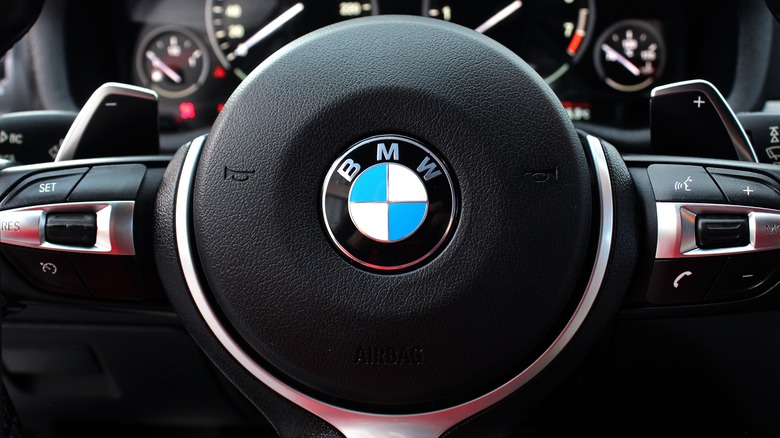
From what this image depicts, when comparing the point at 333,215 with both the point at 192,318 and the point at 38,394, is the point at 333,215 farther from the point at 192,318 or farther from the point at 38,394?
the point at 38,394

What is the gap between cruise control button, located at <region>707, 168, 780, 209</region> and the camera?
35.1 inches

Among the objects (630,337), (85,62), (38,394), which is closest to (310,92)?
(630,337)

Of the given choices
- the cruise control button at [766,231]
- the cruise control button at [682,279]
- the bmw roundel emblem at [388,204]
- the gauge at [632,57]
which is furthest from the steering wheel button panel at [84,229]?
the gauge at [632,57]

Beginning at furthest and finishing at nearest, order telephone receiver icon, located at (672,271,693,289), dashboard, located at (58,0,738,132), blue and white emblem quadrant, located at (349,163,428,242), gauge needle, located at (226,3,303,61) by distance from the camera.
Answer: gauge needle, located at (226,3,303,61) < dashboard, located at (58,0,738,132) < telephone receiver icon, located at (672,271,693,289) < blue and white emblem quadrant, located at (349,163,428,242)

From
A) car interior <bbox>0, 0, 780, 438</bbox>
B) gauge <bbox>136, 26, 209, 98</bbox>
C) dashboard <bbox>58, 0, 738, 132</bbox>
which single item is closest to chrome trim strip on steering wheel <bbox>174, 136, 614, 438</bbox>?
car interior <bbox>0, 0, 780, 438</bbox>

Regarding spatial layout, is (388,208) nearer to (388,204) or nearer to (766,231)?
(388,204)

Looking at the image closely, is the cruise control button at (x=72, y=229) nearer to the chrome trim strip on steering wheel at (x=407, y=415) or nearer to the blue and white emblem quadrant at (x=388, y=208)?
the chrome trim strip on steering wheel at (x=407, y=415)

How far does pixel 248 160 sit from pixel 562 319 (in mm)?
356

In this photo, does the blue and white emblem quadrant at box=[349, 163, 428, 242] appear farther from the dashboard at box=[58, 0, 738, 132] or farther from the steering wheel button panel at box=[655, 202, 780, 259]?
the dashboard at box=[58, 0, 738, 132]

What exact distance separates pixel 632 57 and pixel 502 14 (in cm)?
51

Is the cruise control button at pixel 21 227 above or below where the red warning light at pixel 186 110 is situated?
above

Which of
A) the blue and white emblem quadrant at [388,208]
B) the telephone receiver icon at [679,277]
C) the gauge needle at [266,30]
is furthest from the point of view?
the gauge needle at [266,30]

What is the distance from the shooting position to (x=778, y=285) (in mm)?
926

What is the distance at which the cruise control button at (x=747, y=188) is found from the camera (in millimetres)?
892
